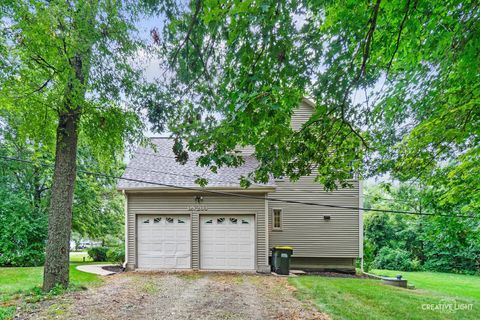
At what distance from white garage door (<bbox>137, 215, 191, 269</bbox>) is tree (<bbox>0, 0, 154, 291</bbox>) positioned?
361cm

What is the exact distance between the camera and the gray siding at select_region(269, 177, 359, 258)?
11.2 metres

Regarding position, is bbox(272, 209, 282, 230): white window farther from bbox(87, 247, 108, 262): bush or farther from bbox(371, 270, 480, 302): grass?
bbox(87, 247, 108, 262): bush

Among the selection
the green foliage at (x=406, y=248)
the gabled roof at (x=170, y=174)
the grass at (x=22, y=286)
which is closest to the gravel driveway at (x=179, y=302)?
the grass at (x=22, y=286)

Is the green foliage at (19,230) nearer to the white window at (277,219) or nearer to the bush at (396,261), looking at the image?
the white window at (277,219)

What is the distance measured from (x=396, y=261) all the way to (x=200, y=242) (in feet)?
42.5

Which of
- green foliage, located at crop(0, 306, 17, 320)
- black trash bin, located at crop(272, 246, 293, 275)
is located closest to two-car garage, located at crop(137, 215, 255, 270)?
black trash bin, located at crop(272, 246, 293, 275)

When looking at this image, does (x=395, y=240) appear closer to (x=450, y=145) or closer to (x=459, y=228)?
(x=459, y=228)

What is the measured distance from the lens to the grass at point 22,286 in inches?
203

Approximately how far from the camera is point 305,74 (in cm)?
349

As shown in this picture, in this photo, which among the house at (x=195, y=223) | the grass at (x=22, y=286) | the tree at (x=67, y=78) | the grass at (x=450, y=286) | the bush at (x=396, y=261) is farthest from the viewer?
the bush at (x=396, y=261)

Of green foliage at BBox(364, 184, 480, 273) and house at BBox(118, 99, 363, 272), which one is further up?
house at BBox(118, 99, 363, 272)

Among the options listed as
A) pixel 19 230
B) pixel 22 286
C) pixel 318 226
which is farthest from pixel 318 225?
pixel 19 230

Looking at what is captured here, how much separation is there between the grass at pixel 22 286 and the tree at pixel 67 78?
34cm

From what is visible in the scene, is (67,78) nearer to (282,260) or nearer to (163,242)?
(163,242)
